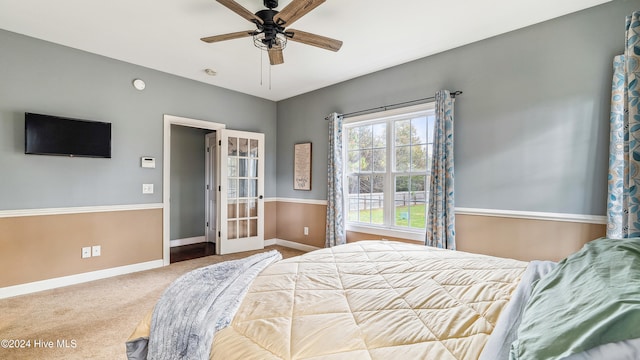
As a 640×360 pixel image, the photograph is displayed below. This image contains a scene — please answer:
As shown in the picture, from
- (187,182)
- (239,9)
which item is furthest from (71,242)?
(239,9)

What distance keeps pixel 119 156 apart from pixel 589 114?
4.96 m

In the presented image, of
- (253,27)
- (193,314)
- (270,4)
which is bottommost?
(193,314)

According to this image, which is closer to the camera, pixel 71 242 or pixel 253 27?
pixel 253 27

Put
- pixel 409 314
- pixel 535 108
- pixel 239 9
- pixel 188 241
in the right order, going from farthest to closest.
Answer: pixel 188 241, pixel 535 108, pixel 239 9, pixel 409 314

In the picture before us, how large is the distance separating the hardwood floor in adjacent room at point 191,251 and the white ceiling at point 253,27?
2.74 meters

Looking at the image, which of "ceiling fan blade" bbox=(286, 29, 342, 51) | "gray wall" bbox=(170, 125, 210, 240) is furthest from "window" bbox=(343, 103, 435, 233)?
"gray wall" bbox=(170, 125, 210, 240)

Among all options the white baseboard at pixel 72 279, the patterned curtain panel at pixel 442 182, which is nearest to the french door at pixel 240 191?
the white baseboard at pixel 72 279

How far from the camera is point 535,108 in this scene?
2656 mm

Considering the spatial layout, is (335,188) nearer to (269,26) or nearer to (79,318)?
(269,26)

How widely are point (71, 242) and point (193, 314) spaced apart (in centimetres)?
310

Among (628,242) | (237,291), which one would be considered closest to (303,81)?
(237,291)

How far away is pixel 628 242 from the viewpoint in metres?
1.03

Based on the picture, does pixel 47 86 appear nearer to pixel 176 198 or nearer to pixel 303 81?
pixel 176 198

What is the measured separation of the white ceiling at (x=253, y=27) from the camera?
8.00 feet
